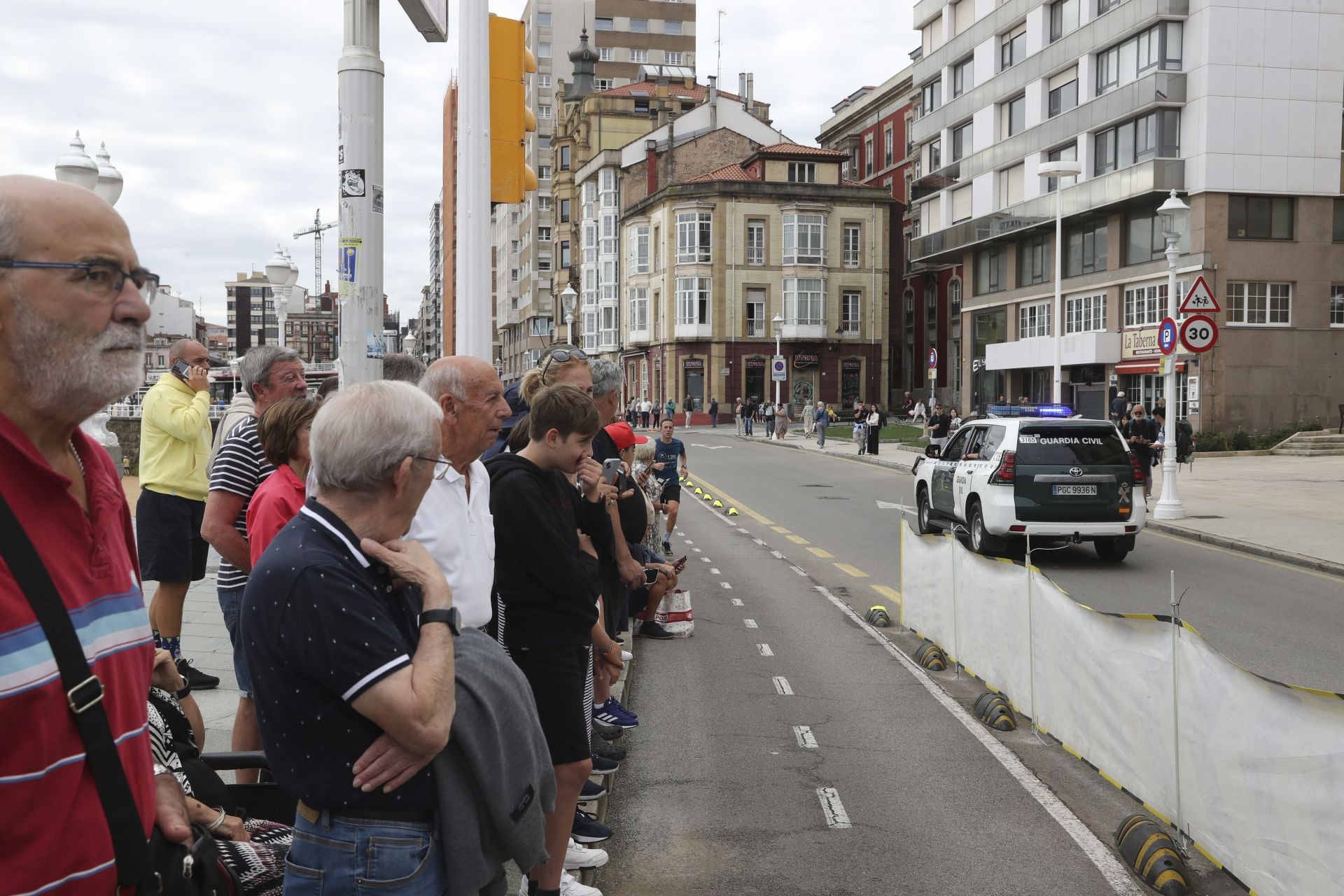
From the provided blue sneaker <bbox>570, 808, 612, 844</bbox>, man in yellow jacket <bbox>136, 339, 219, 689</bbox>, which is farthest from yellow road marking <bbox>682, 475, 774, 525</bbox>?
blue sneaker <bbox>570, 808, 612, 844</bbox>

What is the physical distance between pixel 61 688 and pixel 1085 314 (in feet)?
147

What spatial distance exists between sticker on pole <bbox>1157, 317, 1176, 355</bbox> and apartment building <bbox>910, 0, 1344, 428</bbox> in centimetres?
1452

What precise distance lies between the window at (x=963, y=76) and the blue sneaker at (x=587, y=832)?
50118mm

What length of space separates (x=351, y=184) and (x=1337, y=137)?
132 feet

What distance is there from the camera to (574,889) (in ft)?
13.8

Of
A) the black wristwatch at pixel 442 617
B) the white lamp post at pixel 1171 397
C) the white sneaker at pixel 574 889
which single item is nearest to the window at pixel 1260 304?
the white lamp post at pixel 1171 397

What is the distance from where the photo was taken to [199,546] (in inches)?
262

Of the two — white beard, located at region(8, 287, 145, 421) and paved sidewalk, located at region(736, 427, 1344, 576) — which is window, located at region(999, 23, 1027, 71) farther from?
white beard, located at region(8, 287, 145, 421)

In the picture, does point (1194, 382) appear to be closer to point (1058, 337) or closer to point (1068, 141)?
point (1058, 337)

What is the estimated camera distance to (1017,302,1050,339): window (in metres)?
45.3

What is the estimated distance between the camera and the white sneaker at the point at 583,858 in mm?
4543

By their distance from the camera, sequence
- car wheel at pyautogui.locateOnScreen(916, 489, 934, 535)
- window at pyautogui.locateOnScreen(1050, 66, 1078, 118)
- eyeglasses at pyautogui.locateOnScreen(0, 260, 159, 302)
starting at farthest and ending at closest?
window at pyautogui.locateOnScreen(1050, 66, 1078, 118), car wheel at pyautogui.locateOnScreen(916, 489, 934, 535), eyeglasses at pyautogui.locateOnScreen(0, 260, 159, 302)

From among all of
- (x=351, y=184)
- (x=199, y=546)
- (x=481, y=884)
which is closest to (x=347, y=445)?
(x=481, y=884)

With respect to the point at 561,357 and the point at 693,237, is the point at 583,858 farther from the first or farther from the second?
the point at 693,237
